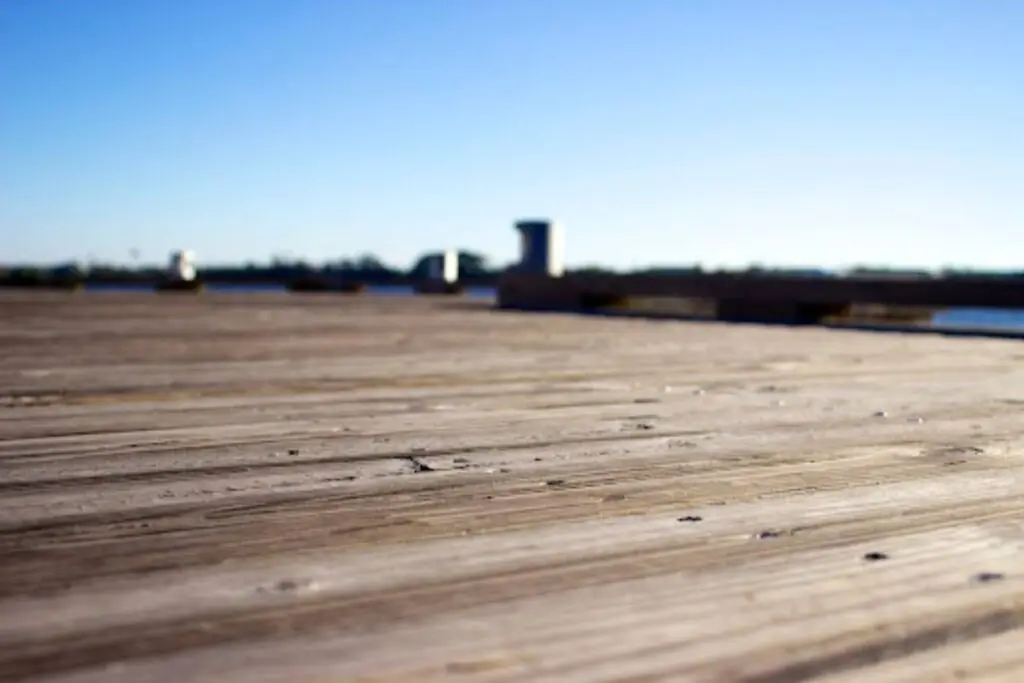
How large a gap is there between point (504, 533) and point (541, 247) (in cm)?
990

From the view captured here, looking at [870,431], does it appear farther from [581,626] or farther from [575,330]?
[575,330]

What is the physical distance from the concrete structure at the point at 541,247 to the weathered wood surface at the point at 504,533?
8.16 meters

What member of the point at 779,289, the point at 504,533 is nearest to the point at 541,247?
the point at 779,289

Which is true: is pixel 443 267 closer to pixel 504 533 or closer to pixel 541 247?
pixel 541 247

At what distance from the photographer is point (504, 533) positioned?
1.37 meters

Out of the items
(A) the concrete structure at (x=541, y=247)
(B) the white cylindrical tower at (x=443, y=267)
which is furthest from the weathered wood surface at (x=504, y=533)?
(B) the white cylindrical tower at (x=443, y=267)

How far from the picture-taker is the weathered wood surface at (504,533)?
98 centimetres

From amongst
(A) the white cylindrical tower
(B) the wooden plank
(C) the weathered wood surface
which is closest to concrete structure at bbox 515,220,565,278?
(B) the wooden plank

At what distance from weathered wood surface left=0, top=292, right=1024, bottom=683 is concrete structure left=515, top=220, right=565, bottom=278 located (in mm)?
8163

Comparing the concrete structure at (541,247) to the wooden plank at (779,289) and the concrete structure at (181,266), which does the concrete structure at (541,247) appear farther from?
the concrete structure at (181,266)

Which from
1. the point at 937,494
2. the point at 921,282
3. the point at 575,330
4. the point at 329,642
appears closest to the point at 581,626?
the point at 329,642

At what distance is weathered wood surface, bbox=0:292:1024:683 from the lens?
981 millimetres

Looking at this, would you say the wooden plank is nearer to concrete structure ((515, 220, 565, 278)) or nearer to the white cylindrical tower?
concrete structure ((515, 220, 565, 278))

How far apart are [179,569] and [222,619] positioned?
6.8 inches
